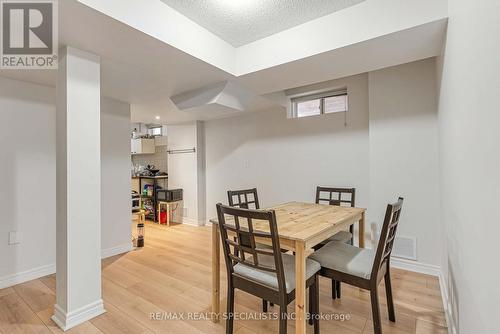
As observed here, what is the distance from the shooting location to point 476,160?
0.97m

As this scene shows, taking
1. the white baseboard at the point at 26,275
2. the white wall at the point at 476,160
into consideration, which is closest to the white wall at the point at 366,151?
the white wall at the point at 476,160

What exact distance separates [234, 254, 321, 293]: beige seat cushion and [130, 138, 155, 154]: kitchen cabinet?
15.6 feet

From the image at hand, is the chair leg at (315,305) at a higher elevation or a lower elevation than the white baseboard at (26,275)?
higher

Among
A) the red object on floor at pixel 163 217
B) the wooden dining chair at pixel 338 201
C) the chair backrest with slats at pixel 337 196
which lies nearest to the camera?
the wooden dining chair at pixel 338 201

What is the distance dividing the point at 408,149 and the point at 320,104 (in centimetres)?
135

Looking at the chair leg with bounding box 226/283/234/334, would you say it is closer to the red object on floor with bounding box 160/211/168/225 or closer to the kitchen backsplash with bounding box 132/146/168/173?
the red object on floor with bounding box 160/211/168/225

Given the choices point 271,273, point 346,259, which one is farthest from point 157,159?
point 346,259

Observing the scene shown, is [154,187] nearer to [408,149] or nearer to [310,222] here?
[310,222]

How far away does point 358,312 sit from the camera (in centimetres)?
192

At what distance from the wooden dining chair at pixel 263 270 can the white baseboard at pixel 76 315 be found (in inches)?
43.6

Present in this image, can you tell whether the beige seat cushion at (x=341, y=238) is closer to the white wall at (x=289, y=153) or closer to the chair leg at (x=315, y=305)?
the chair leg at (x=315, y=305)

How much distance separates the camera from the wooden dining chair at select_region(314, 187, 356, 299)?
215 cm

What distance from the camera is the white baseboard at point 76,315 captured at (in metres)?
1.75

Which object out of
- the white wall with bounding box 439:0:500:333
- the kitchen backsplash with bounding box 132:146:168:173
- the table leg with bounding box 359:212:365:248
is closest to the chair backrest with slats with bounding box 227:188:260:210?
the table leg with bounding box 359:212:365:248
